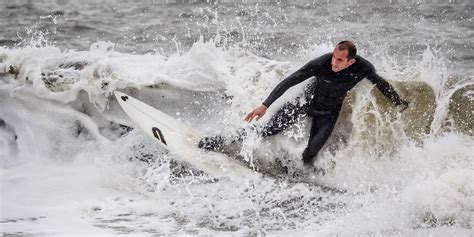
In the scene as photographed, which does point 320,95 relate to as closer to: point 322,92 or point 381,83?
point 322,92

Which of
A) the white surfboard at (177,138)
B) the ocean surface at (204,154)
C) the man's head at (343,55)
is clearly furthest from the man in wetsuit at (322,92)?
the white surfboard at (177,138)

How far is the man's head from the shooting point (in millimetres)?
5855

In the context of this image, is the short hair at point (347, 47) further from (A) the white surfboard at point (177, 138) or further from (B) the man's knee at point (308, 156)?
(A) the white surfboard at point (177, 138)

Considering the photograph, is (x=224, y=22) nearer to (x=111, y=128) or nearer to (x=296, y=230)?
(x=111, y=128)

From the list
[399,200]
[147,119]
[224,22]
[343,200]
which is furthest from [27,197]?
[224,22]

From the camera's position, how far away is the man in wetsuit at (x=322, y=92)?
19.9 ft

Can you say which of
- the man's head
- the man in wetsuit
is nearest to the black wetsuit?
the man in wetsuit

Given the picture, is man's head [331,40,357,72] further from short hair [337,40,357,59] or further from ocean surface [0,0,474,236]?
ocean surface [0,0,474,236]

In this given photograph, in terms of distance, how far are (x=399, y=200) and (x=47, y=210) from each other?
3.19 m

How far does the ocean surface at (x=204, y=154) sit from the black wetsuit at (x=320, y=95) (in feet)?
0.61

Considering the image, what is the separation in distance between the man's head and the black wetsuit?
12 centimetres

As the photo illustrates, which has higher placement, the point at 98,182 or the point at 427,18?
the point at 427,18

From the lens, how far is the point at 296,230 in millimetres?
5453

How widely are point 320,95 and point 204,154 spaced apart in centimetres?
145
